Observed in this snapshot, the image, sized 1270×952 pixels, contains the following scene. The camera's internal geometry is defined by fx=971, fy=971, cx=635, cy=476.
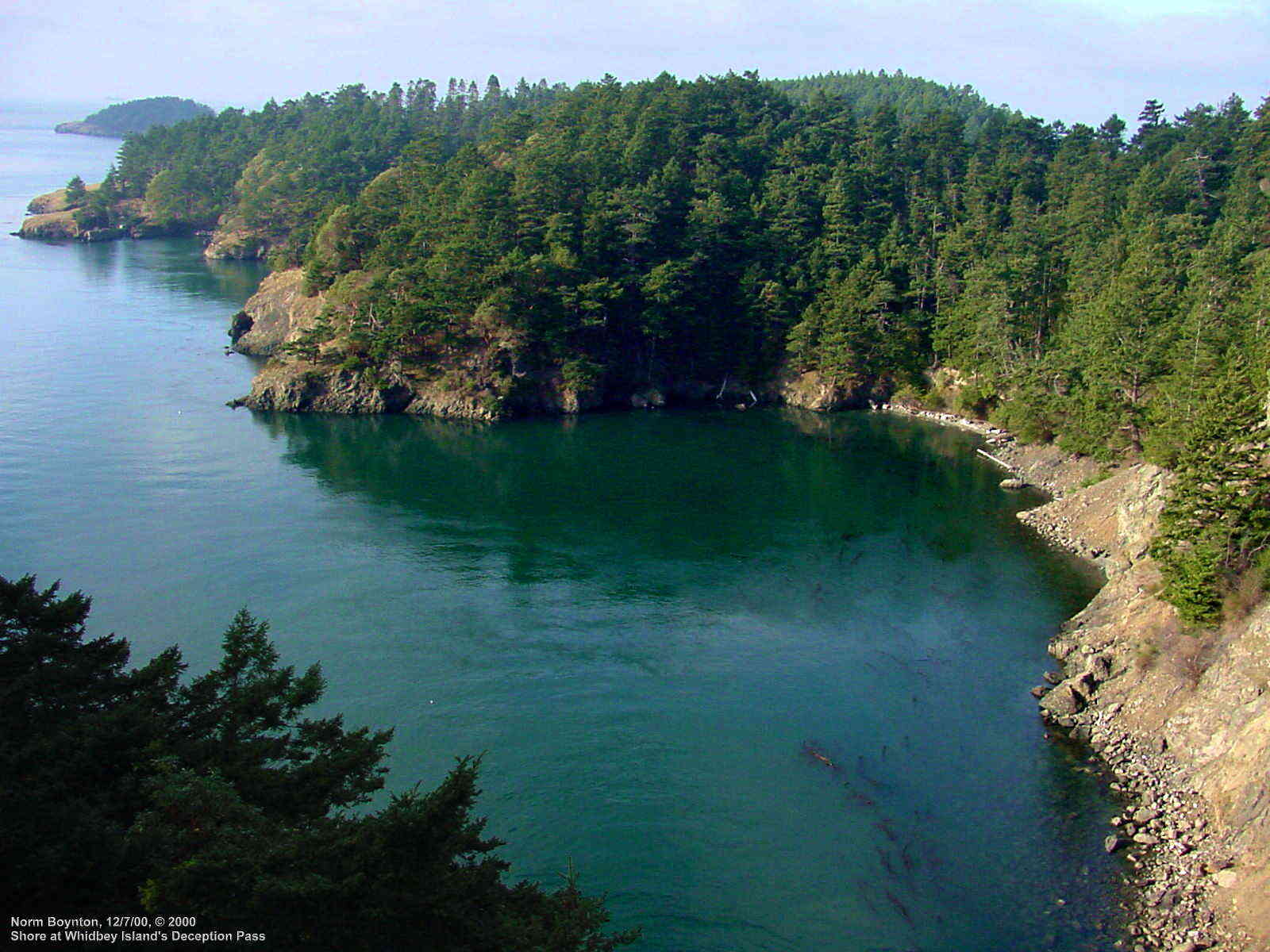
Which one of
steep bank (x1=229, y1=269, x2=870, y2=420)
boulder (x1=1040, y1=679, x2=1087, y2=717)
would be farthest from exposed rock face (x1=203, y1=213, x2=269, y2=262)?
boulder (x1=1040, y1=679, x2=1087, y2=717)

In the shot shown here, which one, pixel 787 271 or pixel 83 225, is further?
pixel 83 225

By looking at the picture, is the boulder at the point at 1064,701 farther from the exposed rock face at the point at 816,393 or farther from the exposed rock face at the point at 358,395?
the exposed rock face at the point at 358,395

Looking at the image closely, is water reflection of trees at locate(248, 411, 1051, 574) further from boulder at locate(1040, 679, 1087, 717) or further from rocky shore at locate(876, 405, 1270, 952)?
boulder at locate(1040, 679, 1087, 717)

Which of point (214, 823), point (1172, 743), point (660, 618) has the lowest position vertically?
point (660, 618)

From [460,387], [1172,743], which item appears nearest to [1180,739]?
[1172,743]

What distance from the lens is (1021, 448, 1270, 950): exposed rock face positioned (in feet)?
74.6

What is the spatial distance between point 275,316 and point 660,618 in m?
57.6

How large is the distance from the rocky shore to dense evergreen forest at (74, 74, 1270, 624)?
50.5 feet

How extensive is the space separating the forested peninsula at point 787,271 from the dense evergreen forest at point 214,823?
38.4 m

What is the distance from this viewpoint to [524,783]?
27297 millimetres

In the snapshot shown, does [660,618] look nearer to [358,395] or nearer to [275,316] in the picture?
[358,395]

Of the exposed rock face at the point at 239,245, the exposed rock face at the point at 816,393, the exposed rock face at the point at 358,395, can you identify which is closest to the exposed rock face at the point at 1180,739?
the exposed rock face at the point at 816,393

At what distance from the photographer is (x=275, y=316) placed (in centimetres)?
8200

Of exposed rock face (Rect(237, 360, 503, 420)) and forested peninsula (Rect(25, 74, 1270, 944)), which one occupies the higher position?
forested peninsula (Rect(25, 74, 1270, 944))
